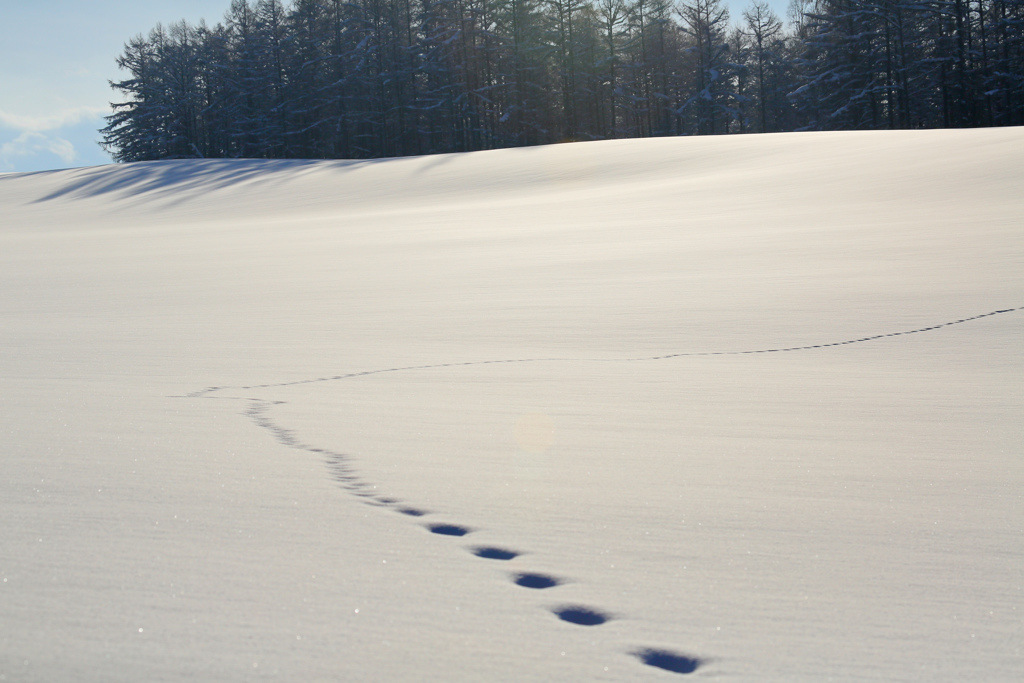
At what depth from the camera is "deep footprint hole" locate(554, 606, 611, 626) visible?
47.5 inches

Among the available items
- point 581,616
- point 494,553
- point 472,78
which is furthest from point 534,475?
point 472,78

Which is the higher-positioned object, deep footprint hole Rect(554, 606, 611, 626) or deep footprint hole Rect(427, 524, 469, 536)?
deep footprint hole Rect(427, 524, 469, 536)

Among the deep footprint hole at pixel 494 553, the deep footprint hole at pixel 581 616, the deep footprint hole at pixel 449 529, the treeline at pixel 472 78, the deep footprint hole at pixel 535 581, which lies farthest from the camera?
the treeline at pixel 472 78

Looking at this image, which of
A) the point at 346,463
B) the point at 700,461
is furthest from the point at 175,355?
the point at 700,461

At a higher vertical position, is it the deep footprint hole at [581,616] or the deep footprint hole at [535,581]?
the deep footprint hole at [535,581]

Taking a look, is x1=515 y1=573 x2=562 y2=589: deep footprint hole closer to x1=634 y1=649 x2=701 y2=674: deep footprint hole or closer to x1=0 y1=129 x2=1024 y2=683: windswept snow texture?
x1=0 y1=129 x2=1024 y2=683: windswept snow texture

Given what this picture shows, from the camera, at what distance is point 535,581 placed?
133 cm

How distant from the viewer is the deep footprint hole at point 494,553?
4.66 feet

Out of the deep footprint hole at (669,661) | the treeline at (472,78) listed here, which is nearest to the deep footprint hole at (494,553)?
the deep footprint hole at (669,661)

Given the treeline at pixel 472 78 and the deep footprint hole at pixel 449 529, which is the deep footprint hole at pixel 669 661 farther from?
the treeline at pixel 472 78

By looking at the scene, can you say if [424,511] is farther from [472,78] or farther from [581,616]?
[472,78]

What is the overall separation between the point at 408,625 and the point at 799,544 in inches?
30.1

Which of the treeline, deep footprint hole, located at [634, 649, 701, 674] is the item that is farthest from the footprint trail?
the treeline

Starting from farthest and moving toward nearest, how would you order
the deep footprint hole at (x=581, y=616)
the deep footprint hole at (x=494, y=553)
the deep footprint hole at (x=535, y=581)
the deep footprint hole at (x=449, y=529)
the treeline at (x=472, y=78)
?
the treeline at (x=472, y=78) < the deep footprint hole at (x=449, y=529) < the deep footprint hole at (x=494, y=553) < the deep footprint hole at (x=535, y=581) < the deep footprint hole at (x=581, y=616)
